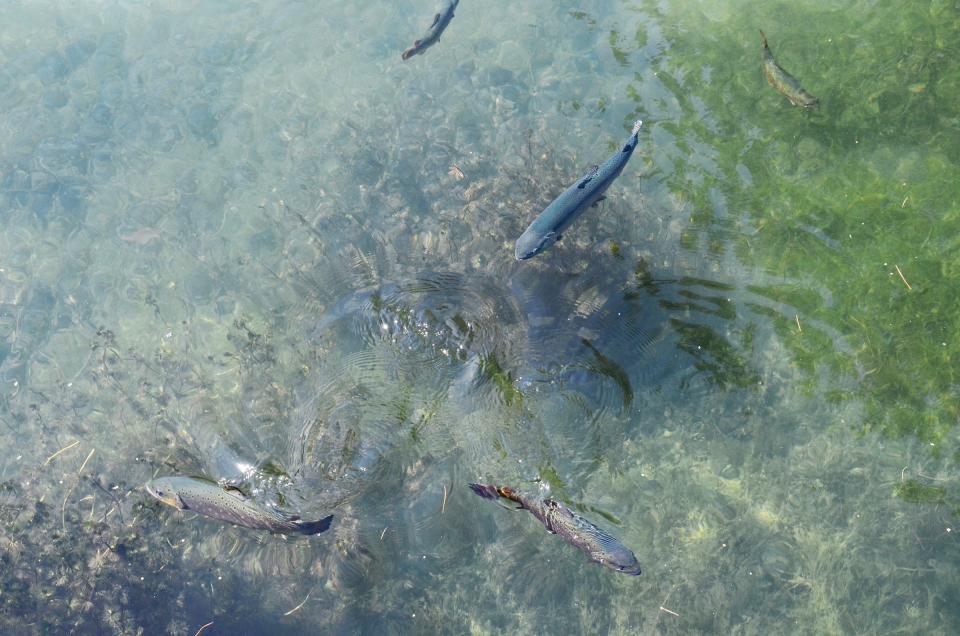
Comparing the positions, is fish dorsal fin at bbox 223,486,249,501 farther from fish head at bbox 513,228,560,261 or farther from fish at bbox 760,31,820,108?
fish at bbox 760,31,820,108

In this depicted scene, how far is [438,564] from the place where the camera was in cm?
521

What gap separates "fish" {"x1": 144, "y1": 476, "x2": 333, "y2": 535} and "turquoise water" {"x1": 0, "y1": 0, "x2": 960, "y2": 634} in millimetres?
590

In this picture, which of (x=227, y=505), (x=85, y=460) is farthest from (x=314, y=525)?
(x=85, y=460)

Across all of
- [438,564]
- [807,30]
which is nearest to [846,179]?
[807,30]

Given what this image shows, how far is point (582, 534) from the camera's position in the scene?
4.21 meters

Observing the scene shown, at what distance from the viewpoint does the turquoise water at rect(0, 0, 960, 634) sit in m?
5.09

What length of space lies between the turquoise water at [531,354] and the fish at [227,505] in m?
0.59

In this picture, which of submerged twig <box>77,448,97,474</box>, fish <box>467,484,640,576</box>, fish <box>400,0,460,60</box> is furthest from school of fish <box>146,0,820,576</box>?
fish <box>400,0,460,60</box>

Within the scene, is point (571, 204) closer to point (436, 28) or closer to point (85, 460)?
point (436, 28)

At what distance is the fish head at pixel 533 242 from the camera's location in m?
4.62

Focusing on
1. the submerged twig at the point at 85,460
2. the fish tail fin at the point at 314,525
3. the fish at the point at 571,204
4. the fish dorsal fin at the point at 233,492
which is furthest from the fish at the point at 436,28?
the submerged twig at the point at 85,460

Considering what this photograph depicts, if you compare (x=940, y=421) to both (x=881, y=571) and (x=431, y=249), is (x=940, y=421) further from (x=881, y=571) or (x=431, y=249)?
(x=431, y=249)

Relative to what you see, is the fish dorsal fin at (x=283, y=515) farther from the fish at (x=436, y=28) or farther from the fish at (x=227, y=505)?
the fish at (x=436, y=28)

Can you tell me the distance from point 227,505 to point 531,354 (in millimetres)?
2795
